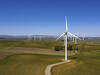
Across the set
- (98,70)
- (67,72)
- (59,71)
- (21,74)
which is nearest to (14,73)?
(21,74)

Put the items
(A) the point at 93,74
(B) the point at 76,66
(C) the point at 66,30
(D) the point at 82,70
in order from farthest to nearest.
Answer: (C) the point at 66,30
(B) the point at 76,66
(D) the point at 82,70
(A) the point at 93,74

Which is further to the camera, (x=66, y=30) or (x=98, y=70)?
(x=66, y=30)

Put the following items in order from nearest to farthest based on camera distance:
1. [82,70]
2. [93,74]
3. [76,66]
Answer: [93,74]
[82,70]
[76,66]

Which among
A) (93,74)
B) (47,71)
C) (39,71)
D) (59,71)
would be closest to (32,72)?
(39,71)

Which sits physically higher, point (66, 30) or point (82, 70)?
point (66, 30)

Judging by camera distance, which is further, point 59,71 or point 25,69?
point 25,69

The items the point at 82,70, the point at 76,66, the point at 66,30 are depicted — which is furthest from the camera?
the point at 66,30

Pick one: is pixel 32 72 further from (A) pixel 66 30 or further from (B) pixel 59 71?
(A) pixel 66 30

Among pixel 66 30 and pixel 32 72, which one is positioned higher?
pixel 66 30

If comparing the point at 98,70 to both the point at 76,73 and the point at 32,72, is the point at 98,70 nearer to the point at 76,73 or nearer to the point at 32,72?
the point at 76,73
